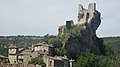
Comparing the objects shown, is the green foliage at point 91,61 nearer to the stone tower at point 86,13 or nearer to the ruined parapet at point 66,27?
the ruined parapet at point 66,27

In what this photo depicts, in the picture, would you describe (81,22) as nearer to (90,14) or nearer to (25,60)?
(90,14)

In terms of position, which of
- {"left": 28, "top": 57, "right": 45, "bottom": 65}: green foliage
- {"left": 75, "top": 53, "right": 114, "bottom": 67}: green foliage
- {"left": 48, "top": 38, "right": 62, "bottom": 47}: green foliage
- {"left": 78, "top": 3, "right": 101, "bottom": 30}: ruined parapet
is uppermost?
{"left": 78, "top": 3, "right": 101, "bottom": 30}: ruined parapet

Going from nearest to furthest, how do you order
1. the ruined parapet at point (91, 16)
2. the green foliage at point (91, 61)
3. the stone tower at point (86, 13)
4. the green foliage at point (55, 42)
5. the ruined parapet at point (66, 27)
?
the green foliage at point (91, 61), the green foliage at point (55, 42), the ruined parapet at point (66, 27), the ruined parapet at point (91, 16), the stone tower at point (86, 13)

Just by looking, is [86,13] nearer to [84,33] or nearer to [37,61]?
[84,33]

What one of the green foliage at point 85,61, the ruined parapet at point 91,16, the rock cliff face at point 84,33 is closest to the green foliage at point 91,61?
the green foliage at point 85,61

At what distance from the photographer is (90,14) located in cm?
11294

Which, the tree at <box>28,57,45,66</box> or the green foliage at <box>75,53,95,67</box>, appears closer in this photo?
the tree at <box>28,57,45,66</box>

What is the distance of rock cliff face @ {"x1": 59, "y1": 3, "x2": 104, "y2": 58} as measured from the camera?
104 meters

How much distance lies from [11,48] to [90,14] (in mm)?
26127

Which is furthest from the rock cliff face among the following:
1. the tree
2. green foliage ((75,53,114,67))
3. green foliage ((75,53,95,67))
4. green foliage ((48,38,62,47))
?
the tree

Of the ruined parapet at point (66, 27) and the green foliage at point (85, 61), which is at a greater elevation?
the ruined parapet at point (66, 27)

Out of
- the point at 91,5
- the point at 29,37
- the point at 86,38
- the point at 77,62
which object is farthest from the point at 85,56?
the point at 29,37

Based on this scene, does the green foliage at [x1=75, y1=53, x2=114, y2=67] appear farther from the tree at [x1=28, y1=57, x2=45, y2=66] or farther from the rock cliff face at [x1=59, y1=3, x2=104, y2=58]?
the tree at [x1=28, y1=57, x2=45, y2=66]

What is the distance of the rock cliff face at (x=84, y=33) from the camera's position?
103875 millimetres
